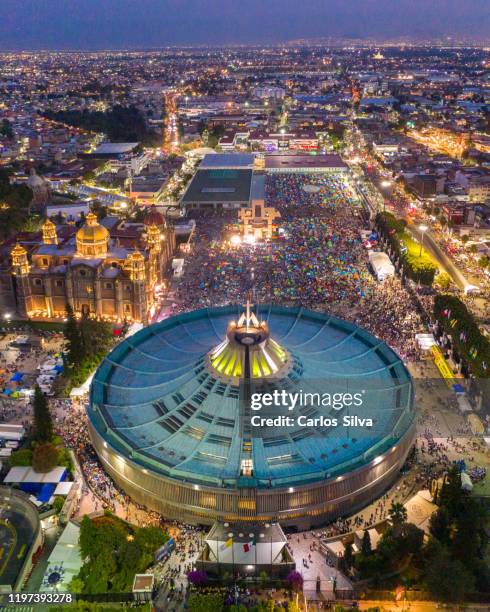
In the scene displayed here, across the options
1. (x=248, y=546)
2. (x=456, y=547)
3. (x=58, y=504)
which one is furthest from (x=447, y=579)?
(x=58, y=504)

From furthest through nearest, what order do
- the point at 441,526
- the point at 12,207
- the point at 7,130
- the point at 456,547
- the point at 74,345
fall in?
1. the point at 7,130
2. the point at 12,207
3. the point at 74,345
4. the point at 441,526
5. the point at 456,547

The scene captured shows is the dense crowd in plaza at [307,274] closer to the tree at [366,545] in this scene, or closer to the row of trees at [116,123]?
the tree at [366,545]

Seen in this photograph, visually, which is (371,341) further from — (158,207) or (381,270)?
(158,207)

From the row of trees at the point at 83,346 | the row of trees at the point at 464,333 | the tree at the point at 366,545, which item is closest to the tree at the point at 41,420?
the row of trees at the point at 83,346

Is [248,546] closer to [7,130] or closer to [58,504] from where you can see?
[58,504]

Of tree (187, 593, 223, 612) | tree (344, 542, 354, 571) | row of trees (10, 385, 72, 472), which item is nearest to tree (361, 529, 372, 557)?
tree (344, 542, 354, 571)

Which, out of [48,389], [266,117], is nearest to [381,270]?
[48,389]
